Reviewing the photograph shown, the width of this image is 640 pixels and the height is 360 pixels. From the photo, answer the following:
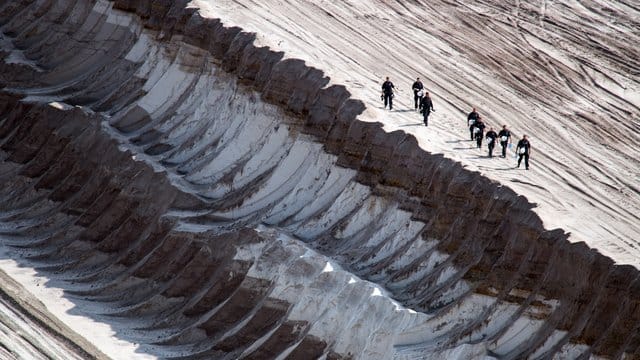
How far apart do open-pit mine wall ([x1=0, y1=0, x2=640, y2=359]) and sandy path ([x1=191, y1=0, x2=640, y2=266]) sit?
1003mm

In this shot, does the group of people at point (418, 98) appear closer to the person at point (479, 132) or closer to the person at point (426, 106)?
the person at point (426, 106)

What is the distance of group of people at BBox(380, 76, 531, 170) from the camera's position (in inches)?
1574

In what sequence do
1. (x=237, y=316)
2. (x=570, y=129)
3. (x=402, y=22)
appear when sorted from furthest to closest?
(x=402, y=22)
(x=570, y=129)
(x=237, y=316)

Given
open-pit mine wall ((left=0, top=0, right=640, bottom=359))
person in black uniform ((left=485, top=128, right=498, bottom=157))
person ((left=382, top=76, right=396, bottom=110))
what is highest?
person in black uniform ((left=485, top=128, right=498, bottom=157))

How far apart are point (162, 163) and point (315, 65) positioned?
5.25 meters

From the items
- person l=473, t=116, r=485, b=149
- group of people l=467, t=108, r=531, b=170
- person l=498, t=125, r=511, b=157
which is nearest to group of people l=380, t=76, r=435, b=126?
group of people l=467, t=108, r=531, b=170

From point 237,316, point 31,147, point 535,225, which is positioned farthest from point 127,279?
point 535,225

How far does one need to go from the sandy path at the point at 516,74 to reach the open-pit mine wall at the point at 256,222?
1.00 metres

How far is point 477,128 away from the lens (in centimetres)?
4062

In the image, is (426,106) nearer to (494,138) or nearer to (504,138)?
(494,138)

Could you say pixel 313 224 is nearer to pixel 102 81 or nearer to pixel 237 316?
pixel 237 316

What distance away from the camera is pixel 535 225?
3566 centimetres

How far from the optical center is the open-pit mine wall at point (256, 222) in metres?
35.8

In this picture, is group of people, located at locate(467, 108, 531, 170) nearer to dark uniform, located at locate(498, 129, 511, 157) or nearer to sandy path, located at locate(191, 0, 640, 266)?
dark uniform, located at locate(498, 129, 511, 157)
